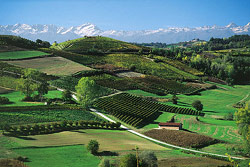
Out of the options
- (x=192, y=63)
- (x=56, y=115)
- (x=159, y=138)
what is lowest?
(x=159, y=138)

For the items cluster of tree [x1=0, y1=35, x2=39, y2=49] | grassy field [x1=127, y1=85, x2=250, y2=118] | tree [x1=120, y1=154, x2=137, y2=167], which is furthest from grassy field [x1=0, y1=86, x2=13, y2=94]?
cluster of tree [x1=0, y1=35, x2=39, y2=49]

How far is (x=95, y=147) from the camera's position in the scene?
41719 millimetres

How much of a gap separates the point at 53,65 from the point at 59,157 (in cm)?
8469

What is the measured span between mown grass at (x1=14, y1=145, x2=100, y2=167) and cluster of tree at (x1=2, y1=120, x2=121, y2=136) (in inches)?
329

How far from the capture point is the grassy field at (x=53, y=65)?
109169 millimetres

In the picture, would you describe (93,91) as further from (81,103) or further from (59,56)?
(59,56)

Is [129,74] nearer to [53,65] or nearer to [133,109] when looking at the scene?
[53,65]

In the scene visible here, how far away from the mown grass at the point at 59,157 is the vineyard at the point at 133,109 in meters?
25.8

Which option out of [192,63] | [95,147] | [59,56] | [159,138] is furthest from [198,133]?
[192,63]

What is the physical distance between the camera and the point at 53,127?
51.7 metres

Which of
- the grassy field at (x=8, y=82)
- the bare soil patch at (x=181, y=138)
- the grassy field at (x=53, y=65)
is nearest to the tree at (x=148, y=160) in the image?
the bare soil patch at (x=181, y=138)

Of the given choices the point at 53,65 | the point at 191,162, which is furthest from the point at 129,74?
the point at 191,162

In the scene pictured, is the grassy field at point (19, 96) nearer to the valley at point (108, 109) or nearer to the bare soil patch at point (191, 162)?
the valley at point (108, 109)

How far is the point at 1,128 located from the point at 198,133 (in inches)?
1647
